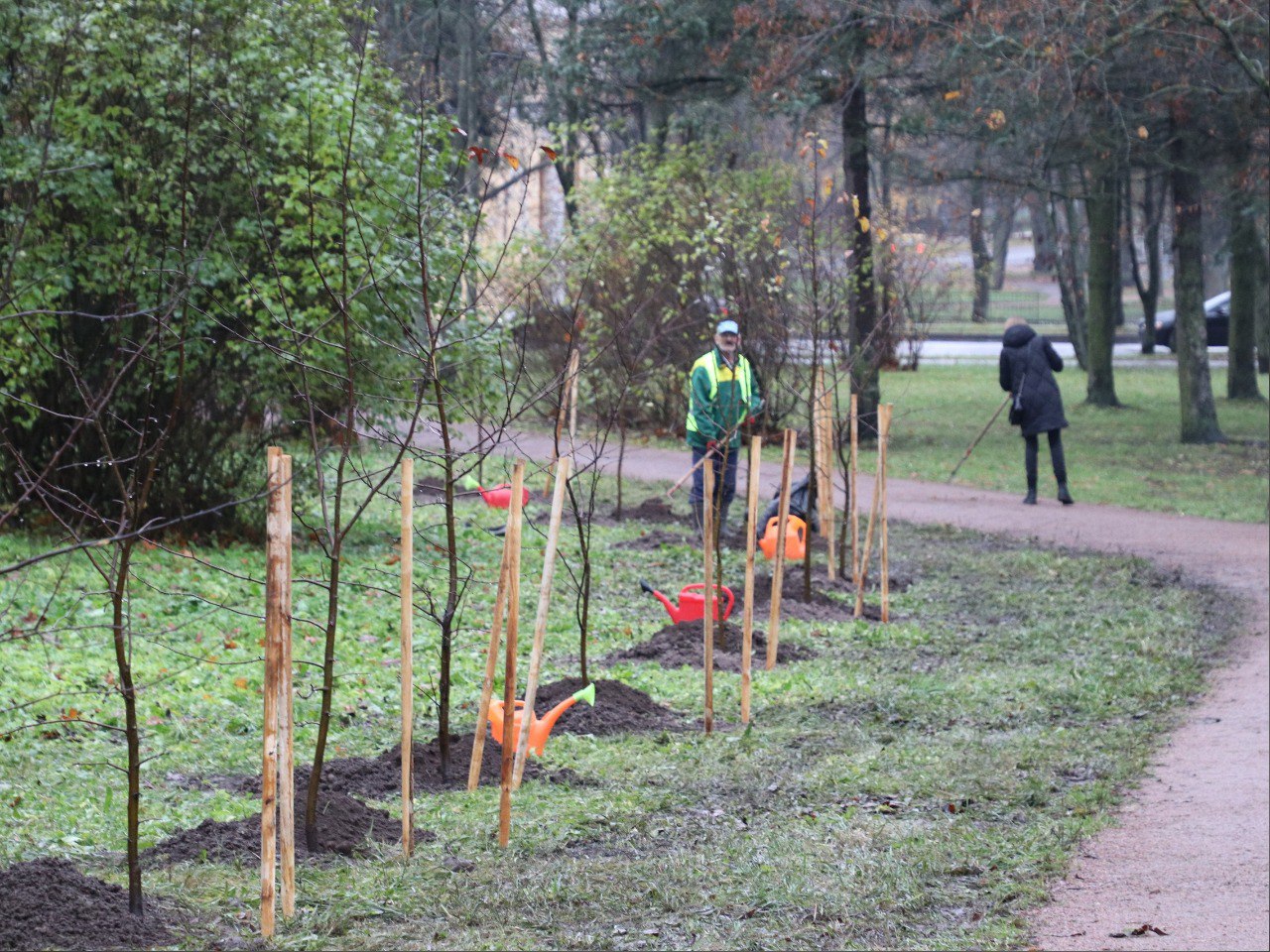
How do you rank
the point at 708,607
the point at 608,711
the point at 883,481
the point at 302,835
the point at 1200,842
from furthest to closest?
the point at 883,481
the point at 608,711
the point at 708,607
the point at 1200,842
the point at 302,835

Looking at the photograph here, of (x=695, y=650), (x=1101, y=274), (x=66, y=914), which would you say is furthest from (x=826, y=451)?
(x=1101, y=274)

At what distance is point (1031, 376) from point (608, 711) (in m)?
8.97

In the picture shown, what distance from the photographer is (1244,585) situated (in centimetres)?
1092

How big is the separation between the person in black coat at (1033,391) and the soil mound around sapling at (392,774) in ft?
31.4

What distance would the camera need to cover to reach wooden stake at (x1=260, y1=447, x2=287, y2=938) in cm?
408

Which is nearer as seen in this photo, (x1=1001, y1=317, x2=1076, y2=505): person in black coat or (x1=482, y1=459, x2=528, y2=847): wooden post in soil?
(x1=482, y1=459, x2=528, y2=847): wooden post in soil

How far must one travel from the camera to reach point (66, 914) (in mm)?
3990

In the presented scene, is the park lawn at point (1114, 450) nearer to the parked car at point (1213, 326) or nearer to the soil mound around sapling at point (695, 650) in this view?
the soil mound around sapling at point (695, 650)

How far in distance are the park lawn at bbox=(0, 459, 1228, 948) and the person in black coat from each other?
13.5ft

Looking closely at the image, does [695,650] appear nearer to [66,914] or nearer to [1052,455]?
[66,914]

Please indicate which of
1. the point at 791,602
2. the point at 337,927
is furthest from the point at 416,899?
the point at 791,602

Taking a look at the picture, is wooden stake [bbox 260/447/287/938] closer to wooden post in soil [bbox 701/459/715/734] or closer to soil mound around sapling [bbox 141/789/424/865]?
soil mound around sapling [bbox 141/789/424/865]

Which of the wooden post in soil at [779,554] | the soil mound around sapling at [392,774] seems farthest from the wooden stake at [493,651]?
the wooden post in soil at [779,554]

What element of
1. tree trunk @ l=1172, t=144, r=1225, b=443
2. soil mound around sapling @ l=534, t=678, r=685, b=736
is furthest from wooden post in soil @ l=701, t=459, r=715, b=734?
tree trunk @ l=1172, t=144, r=1225, b=443
